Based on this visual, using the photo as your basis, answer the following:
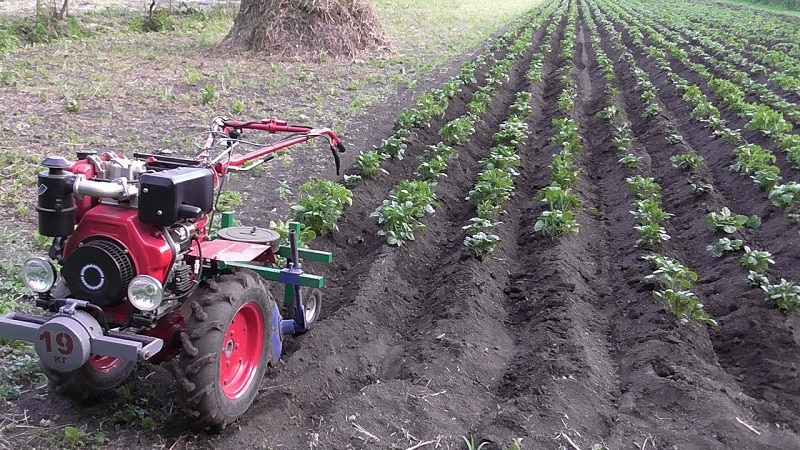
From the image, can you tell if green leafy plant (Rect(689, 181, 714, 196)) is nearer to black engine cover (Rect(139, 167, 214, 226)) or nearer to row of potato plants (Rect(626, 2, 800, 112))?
row of potato plants (Rect(626, 2, 800, 112))

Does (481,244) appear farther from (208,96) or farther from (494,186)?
(208,96)

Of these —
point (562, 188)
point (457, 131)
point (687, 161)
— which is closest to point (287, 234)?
point (562, 188)

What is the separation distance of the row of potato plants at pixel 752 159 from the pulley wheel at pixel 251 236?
5.30 metres

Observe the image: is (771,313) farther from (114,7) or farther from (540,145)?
(114,7)

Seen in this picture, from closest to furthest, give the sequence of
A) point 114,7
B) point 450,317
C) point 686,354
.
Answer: point 686,354, point 450,317, point 114,7

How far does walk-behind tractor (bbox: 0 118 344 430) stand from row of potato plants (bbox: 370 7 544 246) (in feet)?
8.04

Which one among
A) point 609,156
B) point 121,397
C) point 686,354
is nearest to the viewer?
point 121,397

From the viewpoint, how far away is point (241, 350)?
3877 mm

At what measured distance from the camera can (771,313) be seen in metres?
5.07

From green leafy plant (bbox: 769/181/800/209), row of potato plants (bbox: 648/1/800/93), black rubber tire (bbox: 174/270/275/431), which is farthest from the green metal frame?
row of potato plants (bbox: 648/1/800/93)

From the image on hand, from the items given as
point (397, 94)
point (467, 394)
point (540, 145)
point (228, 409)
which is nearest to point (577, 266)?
point (467, 394)

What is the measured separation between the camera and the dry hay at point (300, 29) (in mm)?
14984

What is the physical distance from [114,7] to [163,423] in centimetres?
1762

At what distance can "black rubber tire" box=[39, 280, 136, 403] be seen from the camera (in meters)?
3.53
